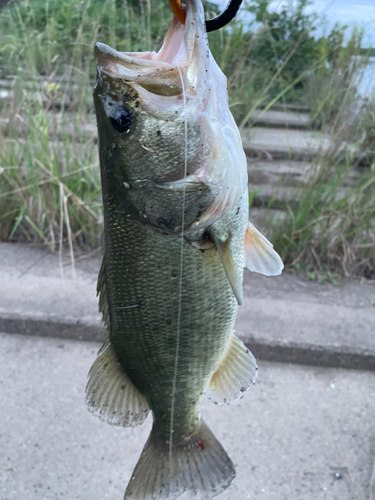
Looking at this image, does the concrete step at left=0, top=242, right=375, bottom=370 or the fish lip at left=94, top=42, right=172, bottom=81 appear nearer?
the fish lip at left=94, top=42, right=172, bottom=81

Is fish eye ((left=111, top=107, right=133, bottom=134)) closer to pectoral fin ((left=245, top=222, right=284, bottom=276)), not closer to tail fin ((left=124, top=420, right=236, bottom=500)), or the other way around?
pectoral fin ((left=245, top=222, right=284, bottom=276))

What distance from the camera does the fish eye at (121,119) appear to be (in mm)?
945

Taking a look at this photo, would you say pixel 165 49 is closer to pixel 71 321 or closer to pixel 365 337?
pixel 71 321

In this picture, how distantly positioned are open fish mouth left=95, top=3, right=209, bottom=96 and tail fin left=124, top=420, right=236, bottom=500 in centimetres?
100

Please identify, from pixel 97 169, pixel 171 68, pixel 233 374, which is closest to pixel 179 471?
pixel 233 374

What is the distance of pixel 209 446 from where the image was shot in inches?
51.6

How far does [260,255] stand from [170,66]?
553 millimetres

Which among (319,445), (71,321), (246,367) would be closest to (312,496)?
(319,445)

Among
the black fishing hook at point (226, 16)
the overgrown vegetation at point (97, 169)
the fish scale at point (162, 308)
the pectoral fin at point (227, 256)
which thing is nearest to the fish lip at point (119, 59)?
the black fishing hook at point (226, 16)

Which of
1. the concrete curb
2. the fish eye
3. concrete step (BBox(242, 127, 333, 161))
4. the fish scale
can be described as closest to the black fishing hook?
the fish eye

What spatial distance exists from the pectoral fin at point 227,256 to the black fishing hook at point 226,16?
0.46 metres

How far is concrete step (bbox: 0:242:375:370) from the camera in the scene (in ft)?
8.25

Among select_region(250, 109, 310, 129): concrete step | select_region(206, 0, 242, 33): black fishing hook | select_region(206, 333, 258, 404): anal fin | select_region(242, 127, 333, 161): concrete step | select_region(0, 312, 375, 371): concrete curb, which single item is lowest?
select_region(0, 312, 375, 371): concrete curb

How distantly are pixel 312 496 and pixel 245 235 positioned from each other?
1418 mm
